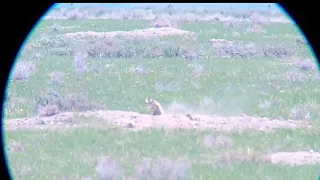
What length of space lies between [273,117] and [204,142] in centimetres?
300

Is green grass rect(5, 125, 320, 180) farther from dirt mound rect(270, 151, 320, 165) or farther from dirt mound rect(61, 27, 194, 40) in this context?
dirt mound rect(61, 27, 194, 40)

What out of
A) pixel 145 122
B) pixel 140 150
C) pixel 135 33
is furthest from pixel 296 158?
pixel 135 33

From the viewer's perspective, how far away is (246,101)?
1748 centimetres

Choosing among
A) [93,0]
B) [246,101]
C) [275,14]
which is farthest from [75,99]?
[275,14]

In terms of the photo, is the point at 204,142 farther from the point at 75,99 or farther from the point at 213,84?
the point at 213,84

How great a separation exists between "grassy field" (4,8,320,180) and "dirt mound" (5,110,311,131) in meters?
0.46

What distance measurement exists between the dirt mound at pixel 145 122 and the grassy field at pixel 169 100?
46cm

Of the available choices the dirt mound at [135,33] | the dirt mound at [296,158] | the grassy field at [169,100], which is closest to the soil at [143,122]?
the grassy field at [169,100]

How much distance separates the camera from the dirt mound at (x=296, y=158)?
11.8m

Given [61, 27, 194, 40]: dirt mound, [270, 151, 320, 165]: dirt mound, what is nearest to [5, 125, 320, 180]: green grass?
[270, 151, 320, 165]: dirt mound

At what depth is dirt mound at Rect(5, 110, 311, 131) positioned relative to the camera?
559 inches

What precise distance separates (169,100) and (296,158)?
5680mm

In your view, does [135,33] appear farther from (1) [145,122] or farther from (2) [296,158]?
(2) [296,158]

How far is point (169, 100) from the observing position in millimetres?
17312
